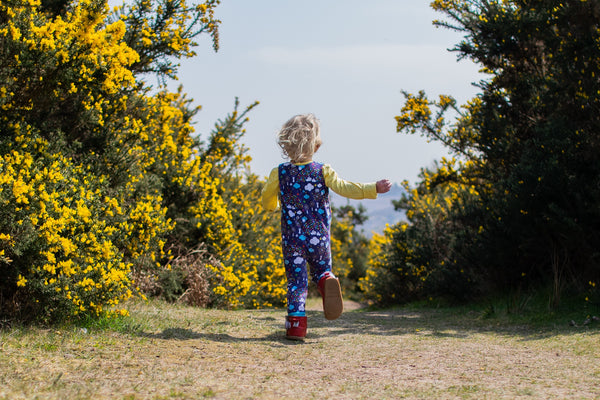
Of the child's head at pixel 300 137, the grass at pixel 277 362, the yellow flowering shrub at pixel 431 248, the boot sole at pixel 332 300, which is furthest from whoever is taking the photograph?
the yellow flowering shrub at pixel 431 248

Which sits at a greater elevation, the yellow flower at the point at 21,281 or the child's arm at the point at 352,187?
the child's arm at the point at 352,187

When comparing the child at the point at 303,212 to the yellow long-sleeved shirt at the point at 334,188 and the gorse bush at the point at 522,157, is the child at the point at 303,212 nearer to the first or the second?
the yellow long-sleeved shirt at the point at 334,188

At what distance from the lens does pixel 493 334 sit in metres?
5.57

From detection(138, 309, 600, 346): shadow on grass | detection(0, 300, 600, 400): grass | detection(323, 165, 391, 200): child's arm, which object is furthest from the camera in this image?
detection(138, 309, 600, 346): shadow on grass

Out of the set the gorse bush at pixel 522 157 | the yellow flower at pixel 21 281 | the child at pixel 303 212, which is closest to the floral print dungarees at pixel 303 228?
the child at pixel 303 212

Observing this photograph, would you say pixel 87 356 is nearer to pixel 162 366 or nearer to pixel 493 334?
pixel 162 366

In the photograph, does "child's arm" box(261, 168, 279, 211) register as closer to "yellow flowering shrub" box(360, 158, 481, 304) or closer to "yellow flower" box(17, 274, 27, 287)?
"yellow flower" box(17, 274, 27, 287)

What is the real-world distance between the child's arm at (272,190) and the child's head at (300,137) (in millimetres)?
201

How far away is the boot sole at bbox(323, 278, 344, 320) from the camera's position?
13.9 feet

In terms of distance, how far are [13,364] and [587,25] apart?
7282 mm

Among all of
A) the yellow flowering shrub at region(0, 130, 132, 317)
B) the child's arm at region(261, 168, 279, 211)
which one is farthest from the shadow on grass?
the child's arm at region(261, 168, 279, 211)

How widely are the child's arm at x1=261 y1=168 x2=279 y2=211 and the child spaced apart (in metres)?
0.05

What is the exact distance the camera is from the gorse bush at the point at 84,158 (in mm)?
4156

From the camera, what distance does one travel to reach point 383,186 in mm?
4324
